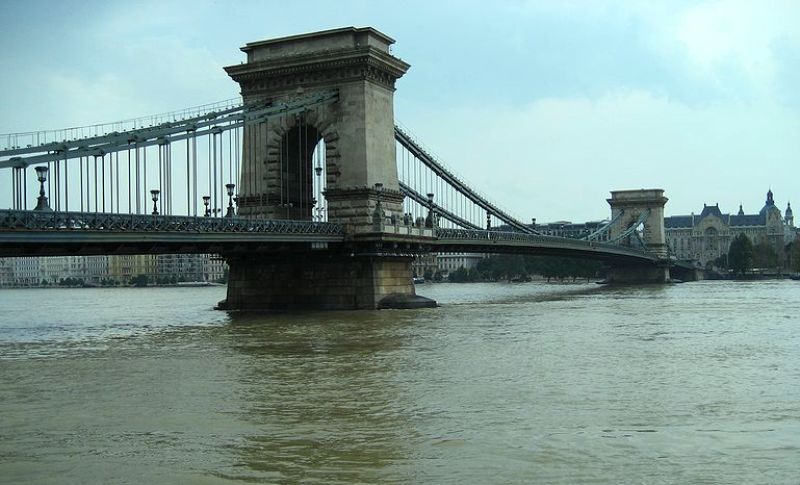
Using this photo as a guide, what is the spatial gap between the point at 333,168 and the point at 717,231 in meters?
158

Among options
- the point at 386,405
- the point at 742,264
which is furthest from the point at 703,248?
the point at 386,405

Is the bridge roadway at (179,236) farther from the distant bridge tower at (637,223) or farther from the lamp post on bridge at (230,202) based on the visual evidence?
the distant bridge tower at (637,223)

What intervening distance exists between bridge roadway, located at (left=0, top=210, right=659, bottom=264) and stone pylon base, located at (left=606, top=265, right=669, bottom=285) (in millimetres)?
57773

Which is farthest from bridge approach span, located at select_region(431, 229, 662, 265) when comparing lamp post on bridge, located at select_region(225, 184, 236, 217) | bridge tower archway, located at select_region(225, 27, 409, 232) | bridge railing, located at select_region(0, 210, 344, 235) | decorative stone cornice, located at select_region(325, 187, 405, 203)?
lamp post on bridge, located at select_region(225, 184, 236, 217)

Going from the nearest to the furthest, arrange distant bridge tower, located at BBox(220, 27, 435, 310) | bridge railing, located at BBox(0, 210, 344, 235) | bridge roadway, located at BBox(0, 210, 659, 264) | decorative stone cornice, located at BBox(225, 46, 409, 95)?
1. bridge railing, located at BBox(0, 210, 344, 235)
2. bridge roadway, located at BBox(0, 210, 659, 264)
3. distant bridge tower, located at BBox(220, 27, 435, 310)
4. decorative stone cornice, located at BBox(225, 46, 409, 95)

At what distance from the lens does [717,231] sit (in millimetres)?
189750

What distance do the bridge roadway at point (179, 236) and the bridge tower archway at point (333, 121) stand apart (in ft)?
4.86

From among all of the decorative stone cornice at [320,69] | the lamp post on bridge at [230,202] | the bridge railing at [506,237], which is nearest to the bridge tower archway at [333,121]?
the decorative stone cornice at [320,69]

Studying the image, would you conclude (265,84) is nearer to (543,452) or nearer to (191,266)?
(543,452)

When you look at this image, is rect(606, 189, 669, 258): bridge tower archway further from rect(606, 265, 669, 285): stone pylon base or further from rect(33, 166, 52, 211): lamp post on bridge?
rect(33, 166, 52, 211): lamp post on bridge

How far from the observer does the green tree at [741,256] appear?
12862cm

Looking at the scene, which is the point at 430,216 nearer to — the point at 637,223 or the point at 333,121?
the point at 333,121

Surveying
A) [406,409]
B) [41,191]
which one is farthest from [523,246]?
[406,409]

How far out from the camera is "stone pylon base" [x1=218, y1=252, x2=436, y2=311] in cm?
4334
